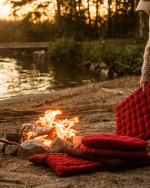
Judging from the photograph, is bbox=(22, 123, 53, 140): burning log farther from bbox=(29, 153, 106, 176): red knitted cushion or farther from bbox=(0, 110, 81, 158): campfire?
bbox=(29, 153, 106, 176): red knitted cushion

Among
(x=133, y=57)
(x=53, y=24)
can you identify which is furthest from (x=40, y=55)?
(x=133, y=57)

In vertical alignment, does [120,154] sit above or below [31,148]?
above

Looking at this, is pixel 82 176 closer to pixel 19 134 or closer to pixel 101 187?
pixel 101 187

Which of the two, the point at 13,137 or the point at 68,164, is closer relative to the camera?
the point at 68,164

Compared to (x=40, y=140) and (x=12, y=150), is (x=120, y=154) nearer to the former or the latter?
(x=40, y=140)

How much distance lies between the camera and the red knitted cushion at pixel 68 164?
303 cm

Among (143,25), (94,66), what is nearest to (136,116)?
(94,66)

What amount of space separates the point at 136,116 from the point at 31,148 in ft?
5.02

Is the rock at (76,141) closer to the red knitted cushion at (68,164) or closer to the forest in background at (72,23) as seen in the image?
the red knitted cushion at (68,164)

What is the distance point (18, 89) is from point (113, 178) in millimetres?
8697

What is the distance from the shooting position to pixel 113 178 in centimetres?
289

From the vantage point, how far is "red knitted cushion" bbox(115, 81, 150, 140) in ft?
12.7

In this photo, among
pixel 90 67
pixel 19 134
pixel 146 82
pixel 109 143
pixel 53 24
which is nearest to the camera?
pixel 109 143

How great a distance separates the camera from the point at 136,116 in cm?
407
